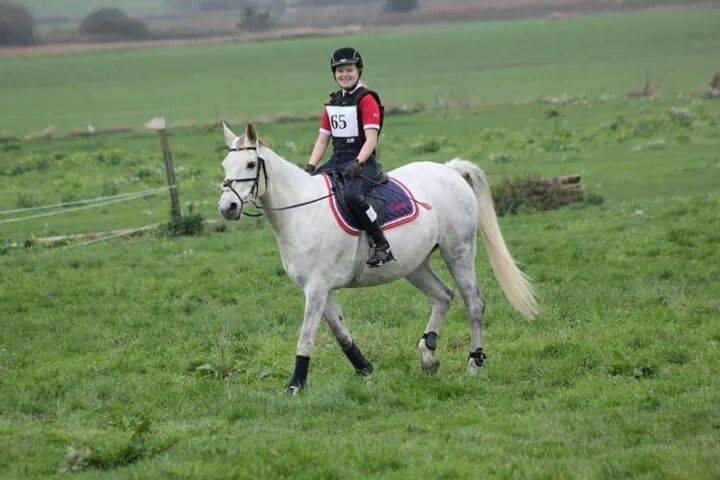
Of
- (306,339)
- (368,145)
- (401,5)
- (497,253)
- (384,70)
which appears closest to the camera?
(306,339)

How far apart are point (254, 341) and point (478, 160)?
20.8m

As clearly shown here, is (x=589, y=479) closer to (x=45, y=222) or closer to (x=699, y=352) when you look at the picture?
(x=699, y=352)

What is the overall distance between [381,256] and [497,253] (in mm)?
2165

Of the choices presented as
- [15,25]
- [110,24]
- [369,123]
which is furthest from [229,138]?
[110,24]

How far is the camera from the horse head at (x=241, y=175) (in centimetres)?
1084

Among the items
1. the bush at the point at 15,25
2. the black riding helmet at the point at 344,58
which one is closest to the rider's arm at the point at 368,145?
the black riding helmet at the point at 344,58

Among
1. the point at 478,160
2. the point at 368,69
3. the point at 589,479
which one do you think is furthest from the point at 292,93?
the point at 589,479

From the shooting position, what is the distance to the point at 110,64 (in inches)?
3209

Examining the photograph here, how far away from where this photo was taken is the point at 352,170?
11539 mm

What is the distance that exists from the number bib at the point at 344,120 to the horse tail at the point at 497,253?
1838mm

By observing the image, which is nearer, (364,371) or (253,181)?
(253,181)

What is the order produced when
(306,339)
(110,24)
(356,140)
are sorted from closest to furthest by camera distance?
(306,339) → (356,140) → (110,24)

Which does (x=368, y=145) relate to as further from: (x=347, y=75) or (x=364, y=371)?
(x=364, y=371)

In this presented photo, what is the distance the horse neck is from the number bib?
65 cm
